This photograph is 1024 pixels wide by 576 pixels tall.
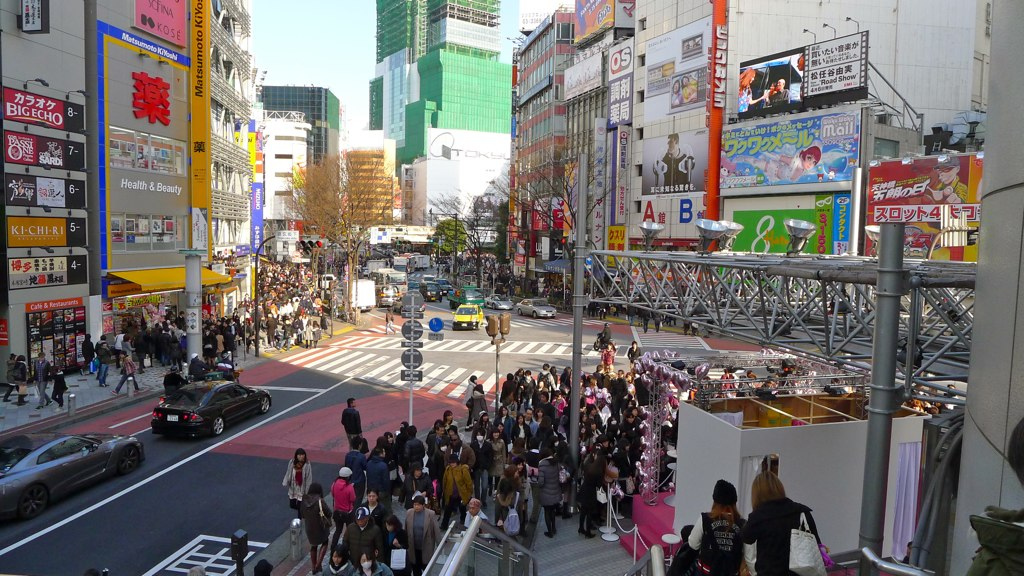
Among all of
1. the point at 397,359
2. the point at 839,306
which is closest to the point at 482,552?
the point at 839,306

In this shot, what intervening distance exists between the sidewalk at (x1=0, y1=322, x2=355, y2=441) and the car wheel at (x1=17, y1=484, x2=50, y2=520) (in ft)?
17.3

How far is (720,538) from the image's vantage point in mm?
5738

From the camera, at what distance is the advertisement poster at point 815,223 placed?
3634 cm

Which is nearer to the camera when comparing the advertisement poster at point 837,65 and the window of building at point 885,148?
the advertisement poster at point 837,65

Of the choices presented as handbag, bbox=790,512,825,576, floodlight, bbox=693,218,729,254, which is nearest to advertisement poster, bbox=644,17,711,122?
floodlight, bbox=693,218,729,254

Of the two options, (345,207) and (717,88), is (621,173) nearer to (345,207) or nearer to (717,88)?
(717,88)

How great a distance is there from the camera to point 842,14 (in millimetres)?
43344

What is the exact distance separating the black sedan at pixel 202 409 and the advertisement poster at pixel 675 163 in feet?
108

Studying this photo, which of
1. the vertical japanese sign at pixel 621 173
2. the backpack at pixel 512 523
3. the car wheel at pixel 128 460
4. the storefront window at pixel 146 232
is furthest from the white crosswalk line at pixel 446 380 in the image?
the vertical japanese sign at pixel 621 173

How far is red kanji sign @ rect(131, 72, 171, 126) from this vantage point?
29.6m

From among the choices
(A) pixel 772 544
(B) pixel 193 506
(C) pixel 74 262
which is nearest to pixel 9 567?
(B) pixel 193 506

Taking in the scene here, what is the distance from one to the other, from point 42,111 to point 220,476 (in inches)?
624

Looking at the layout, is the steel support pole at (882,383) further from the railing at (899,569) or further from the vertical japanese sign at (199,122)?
the vertical japanese sign at (199,122)

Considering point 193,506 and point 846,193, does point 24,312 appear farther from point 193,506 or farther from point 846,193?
point 846,193
